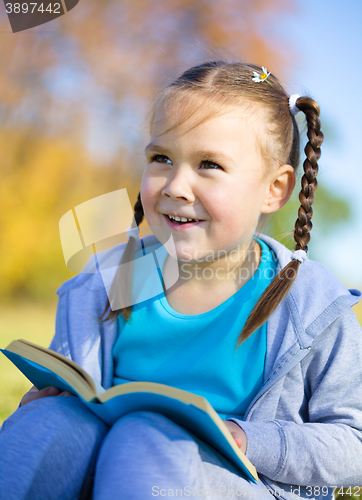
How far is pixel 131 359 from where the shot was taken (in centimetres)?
97

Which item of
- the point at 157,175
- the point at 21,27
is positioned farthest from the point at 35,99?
the point at 157,175

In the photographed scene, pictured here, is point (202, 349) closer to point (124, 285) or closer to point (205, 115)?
point (124, 285)

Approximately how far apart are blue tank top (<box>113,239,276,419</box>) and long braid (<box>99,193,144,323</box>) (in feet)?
0.06

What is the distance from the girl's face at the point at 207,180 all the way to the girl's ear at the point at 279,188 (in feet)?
0.10

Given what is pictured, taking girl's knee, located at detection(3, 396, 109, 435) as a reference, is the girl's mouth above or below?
above

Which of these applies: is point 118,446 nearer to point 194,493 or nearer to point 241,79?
point 194,493

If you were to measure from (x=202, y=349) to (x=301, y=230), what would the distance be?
1.10 ft

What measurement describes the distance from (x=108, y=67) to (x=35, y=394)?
1681mm

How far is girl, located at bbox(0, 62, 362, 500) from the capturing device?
2.14 feet

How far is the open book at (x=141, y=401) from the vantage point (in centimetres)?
56

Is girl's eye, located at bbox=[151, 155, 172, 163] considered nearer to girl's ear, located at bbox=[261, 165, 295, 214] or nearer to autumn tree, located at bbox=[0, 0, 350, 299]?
girl's ear, located at bbox=[261, 165, 295, 214]

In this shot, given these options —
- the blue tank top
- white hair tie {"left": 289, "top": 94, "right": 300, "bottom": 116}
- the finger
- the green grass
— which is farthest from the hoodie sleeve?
the green grass

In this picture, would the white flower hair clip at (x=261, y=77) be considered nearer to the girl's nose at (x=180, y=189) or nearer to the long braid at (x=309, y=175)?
the long braid at (x=309, y=175)

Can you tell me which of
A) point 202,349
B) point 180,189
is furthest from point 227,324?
point 180,189
